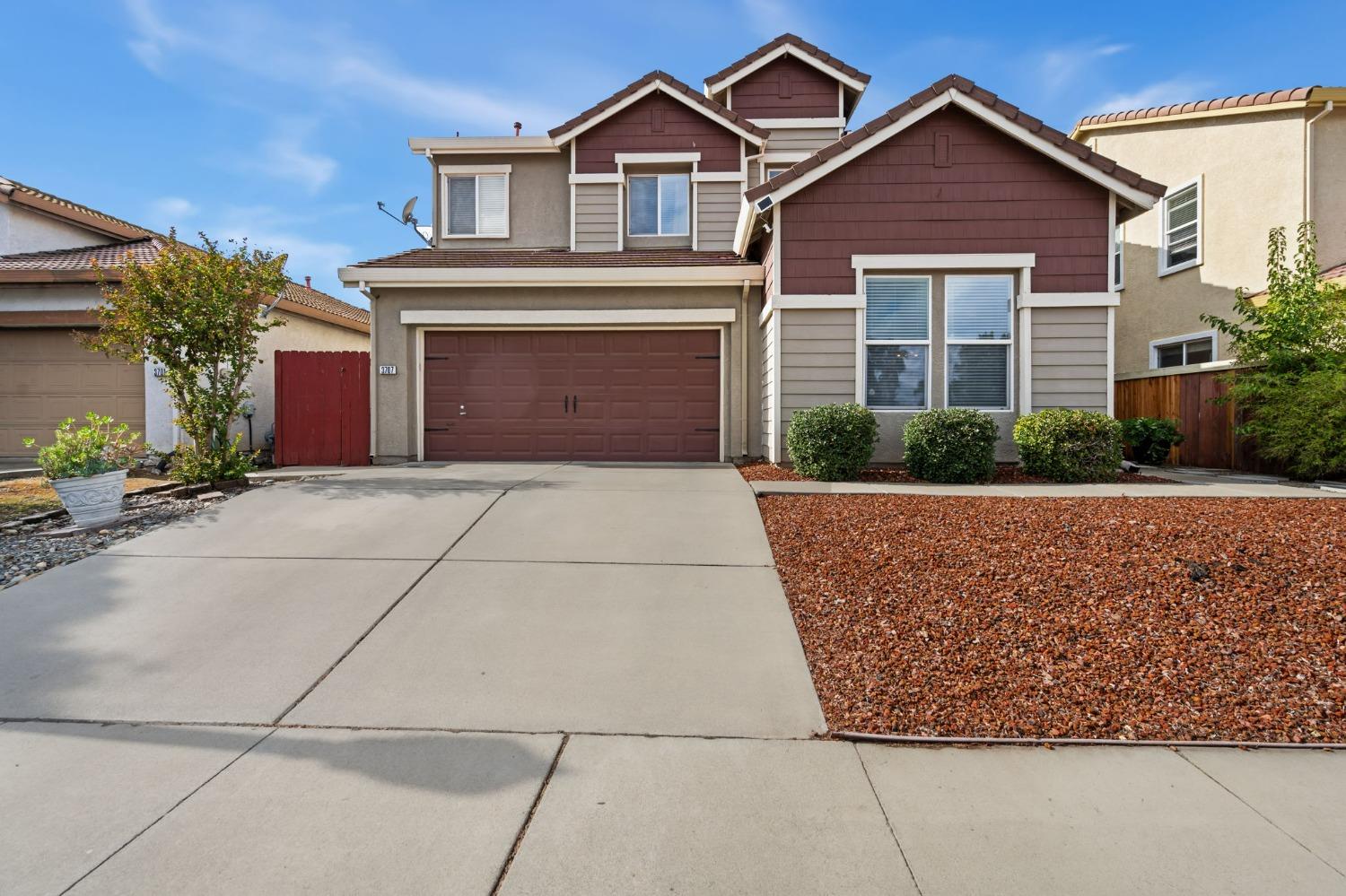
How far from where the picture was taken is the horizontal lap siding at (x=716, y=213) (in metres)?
13.1

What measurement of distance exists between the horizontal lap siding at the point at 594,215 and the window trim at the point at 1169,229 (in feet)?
34.4

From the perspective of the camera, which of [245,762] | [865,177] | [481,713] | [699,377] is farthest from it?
[699,377]

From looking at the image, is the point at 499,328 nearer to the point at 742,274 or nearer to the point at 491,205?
the point at 742,274

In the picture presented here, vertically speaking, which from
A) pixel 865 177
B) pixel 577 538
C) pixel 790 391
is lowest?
pixel 577 538

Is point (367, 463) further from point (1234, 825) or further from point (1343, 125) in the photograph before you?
point (1343, 125)

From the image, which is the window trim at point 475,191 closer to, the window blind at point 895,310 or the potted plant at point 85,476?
the window blind at point 895,310

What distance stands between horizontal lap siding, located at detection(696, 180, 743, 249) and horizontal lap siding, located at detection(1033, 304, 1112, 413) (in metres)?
5.90

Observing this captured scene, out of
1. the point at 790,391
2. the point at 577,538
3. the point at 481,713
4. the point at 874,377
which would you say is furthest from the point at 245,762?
the point at 874,377

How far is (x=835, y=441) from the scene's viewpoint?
8.13 m

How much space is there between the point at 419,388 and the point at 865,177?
7.45 metres

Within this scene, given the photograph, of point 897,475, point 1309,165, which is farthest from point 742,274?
point 1309,165

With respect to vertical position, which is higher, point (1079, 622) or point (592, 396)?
point (592, 396)

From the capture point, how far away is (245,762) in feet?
9.72

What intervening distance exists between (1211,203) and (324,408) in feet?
55.3
